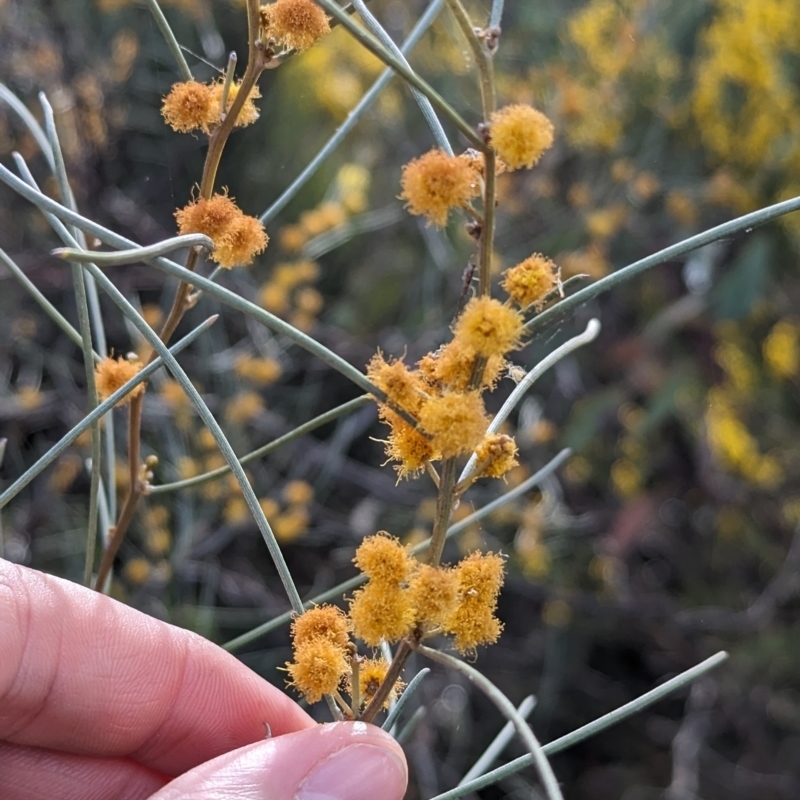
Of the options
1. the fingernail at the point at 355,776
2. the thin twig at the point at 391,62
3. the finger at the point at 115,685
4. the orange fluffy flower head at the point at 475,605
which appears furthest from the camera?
the finger at the point at 115,685

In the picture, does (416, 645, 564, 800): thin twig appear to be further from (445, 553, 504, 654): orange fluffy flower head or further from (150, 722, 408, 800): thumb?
(150, 722, 408, 800): thumb

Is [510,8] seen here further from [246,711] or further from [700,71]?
[246,711]

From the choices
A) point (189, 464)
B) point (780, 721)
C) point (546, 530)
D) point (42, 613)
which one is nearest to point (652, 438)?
point (546, 530)

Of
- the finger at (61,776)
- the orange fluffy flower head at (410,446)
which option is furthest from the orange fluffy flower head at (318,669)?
the finger at (61,776)

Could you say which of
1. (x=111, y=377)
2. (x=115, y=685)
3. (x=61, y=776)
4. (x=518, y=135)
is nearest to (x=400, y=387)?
(x=518, y=135)

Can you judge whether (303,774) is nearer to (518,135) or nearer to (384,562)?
(384,562)

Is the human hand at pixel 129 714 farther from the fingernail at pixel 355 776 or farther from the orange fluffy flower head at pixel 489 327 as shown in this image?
the orange fluffy flower head at pixel 489 327
